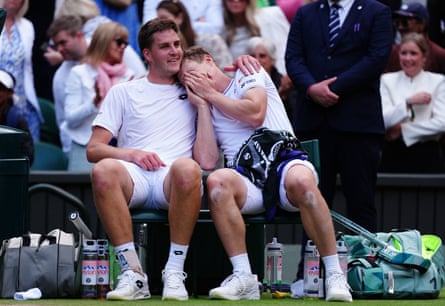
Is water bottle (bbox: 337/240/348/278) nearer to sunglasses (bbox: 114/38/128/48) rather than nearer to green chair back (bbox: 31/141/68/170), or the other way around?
sunglasses (bbox: 114/38/128/48)

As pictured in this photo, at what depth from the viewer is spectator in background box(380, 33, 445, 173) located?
1176cm

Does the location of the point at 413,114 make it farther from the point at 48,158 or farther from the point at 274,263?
the point at 274,263

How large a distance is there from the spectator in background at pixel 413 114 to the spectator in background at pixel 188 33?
1.43 metres

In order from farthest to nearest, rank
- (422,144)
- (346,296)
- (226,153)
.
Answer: (422,144) < (226,153) < (346,296)

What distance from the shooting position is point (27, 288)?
8.41 m

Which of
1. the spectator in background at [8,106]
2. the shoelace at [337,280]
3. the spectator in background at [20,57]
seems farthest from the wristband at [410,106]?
the shoelace at [337,280]

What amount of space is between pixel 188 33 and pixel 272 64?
77 cm

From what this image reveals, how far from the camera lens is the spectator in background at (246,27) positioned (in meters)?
12.4

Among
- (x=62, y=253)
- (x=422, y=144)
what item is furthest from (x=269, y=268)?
(x=422, y=144)

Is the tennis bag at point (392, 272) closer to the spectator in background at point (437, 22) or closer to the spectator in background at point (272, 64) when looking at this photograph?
the spectator in background at point (272, 64)

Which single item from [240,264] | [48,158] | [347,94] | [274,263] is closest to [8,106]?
[48,158]

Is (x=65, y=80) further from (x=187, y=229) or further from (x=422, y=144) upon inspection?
(x=187, y=229)

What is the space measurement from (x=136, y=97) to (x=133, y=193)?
725mm

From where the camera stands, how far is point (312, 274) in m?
8.43
